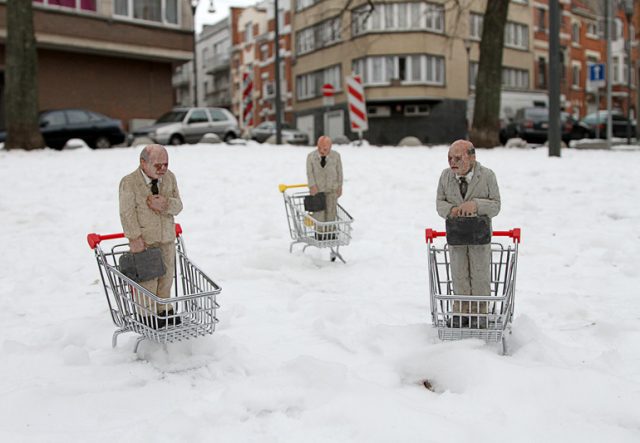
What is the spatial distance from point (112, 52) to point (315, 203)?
984 inches

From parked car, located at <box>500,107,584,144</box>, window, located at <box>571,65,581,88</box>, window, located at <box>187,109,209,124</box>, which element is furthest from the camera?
window, located at <box>571,65,581,88</box>

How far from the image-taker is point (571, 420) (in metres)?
3.22

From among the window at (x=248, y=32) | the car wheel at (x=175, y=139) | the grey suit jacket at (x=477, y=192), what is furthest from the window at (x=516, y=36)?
the grey suit jacket at (x=477, y=192)

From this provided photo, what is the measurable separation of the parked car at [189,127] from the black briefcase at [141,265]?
66.6 ft

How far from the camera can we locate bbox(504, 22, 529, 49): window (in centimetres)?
4591

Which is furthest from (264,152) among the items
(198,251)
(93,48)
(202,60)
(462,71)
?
(202,60)

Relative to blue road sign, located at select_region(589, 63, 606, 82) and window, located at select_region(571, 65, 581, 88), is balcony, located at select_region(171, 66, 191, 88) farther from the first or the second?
blue road sign, located at select_region(589, 63, 606, 82)

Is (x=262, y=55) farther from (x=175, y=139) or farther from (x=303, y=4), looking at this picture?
(x=175, y=139)

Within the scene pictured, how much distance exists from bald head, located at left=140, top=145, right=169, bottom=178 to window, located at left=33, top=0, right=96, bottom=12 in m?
26.7

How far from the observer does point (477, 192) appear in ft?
13.6

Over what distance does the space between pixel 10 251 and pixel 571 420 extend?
21.3ft

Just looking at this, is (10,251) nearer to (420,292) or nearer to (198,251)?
(198,251)

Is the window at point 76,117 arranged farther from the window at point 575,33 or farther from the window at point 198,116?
the window at point 575,33

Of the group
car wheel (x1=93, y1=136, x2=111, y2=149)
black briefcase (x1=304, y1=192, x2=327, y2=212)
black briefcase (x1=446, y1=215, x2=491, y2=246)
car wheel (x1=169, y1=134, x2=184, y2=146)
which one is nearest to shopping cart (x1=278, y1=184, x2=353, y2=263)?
black briefcase (x1=304, y1=192, x2=327, y2=212)
